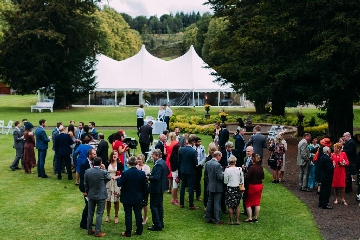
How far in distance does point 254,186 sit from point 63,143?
613 cm

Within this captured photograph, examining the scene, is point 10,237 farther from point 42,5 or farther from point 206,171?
point 42,5

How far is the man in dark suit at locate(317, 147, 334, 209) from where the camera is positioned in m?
11.3

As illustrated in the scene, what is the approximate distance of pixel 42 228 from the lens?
9672 millimetres

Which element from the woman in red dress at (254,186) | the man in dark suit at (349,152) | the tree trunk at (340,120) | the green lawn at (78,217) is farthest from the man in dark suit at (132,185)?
the tree trunk at (340,120)

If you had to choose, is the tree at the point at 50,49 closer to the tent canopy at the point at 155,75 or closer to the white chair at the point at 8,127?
the tent canopy at the point at 155,75

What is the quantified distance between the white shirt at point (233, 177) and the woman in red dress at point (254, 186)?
30 cm

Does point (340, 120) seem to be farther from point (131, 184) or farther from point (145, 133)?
point (131, 184)

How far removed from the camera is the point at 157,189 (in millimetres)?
9617

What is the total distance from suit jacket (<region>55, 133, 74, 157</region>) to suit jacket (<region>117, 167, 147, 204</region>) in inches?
203

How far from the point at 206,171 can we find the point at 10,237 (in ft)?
13.4

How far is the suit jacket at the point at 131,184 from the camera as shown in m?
9.00

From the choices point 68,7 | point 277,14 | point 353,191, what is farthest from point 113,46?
point 353,191

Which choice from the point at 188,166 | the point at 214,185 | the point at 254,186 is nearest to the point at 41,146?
the point at 188,166

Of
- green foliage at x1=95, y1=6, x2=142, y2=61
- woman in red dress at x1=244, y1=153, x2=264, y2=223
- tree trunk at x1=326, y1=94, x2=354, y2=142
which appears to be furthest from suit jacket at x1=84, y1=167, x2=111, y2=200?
green foliage at x1=95, y1=6, x2=142, y2=61
